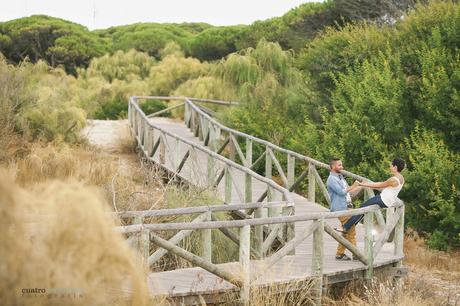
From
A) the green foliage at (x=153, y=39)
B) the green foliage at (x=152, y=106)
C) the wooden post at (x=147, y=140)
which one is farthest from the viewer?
the green foliage at (x=153, y=39)

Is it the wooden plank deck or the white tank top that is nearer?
the wooden plank deck

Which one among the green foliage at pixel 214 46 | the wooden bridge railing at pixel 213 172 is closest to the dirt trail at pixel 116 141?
the wooden bridge railing at pixel 213 172

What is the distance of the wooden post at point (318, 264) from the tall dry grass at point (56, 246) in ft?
16.8

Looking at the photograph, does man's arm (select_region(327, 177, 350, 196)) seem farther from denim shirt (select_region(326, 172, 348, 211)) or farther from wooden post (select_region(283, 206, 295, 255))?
wooden post (select_region(283, 206, 295, 255))

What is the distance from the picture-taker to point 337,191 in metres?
11.1

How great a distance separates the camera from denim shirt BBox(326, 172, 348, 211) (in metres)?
11.0

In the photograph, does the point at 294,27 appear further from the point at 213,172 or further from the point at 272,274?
the point at 272,274

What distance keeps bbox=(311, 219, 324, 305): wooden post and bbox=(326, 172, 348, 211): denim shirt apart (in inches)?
46.8

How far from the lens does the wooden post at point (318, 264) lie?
980cm

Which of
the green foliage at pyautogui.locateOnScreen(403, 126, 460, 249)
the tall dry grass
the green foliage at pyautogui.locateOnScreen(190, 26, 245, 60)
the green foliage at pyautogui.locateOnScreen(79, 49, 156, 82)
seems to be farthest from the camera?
the green foliage at pyautogui.locateOnScreen(190, 26, 245, 60)

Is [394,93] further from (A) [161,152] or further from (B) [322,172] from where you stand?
(A) [161,152]

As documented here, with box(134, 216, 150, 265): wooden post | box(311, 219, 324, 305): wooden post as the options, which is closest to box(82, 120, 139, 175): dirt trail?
box(311, 219, 324, 305): wooden post

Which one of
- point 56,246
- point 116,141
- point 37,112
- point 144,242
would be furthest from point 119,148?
point 56,246

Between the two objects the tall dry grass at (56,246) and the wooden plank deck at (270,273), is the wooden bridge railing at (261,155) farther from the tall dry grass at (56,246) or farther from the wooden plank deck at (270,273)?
the tall dry grass at (56,246)
